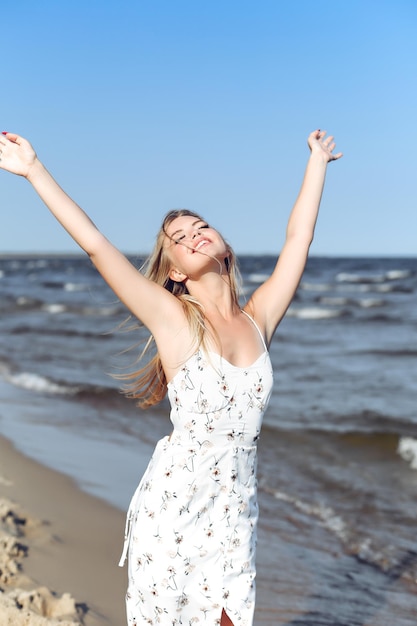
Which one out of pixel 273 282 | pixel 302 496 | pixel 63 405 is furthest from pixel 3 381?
pixel 273 282

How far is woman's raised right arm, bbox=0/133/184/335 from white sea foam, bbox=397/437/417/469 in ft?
17.6


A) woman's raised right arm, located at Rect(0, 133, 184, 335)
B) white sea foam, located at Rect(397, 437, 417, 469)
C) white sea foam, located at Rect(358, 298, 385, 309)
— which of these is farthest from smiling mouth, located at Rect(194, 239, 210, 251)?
white sea foam, located at Rect(358, 298, 385, 309)

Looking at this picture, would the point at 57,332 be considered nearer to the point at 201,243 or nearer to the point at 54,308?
the point at 54,308

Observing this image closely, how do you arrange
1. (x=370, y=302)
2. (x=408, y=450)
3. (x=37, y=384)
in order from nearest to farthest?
(x=408, y=450), (x=37, y=384), (x=370, y=302)

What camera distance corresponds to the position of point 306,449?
801cm

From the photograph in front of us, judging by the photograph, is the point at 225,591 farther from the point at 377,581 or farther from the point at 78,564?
the point at 377,581

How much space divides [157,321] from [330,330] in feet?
57.1

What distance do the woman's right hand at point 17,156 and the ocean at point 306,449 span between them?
0.50 m

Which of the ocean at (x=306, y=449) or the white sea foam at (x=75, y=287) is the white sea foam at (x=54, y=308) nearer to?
the ocean at (x=306, y=449)

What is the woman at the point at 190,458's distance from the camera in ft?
8.45

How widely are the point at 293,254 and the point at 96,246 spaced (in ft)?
2.82

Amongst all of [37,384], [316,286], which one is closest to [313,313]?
[37,384]

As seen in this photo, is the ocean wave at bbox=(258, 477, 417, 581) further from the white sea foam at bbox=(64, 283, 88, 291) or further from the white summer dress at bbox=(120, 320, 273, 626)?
the white sea foam at bbox=(64, 283, 88, 291)

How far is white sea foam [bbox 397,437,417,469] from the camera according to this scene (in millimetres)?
7652
